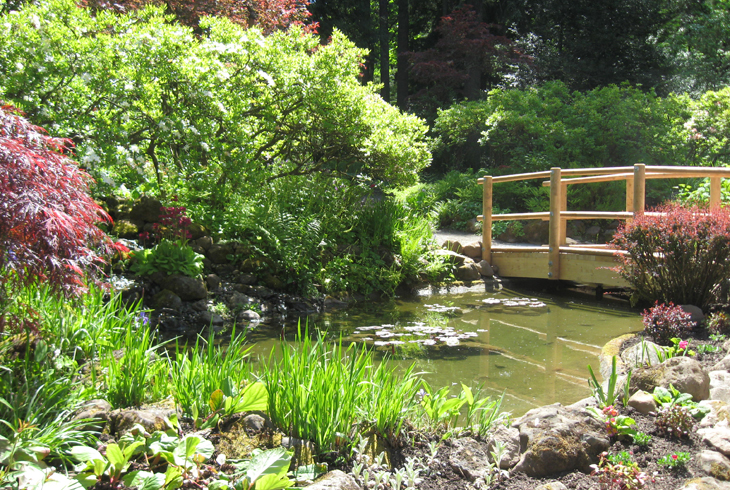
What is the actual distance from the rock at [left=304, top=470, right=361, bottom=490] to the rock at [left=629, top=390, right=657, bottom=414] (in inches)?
68.2

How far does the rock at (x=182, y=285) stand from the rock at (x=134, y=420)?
4045 mm

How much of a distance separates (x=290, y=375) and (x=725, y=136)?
12.9 metres

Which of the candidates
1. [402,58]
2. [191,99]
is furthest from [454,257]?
[402,58]

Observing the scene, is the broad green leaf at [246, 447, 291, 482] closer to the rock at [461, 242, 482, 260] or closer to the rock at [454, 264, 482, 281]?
the rock at [454, 264, 482, 281]

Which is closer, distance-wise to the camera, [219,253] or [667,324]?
[667,324]

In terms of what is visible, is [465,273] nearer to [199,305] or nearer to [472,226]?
[472,226]

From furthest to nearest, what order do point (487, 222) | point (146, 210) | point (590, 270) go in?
1. point (487, 222)
2. point (590, 270)
3. point (146, 210)

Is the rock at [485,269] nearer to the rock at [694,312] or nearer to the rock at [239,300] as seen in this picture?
the rock at [239,300]

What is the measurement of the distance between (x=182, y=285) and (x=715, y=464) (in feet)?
17.7

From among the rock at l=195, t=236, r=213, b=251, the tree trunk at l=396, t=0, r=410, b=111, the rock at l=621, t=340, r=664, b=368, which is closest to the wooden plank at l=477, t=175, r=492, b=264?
the rock at l=195, t=236, r=213, b=251

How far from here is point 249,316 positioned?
21.9 feet

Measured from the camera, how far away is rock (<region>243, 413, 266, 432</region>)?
8.80ft

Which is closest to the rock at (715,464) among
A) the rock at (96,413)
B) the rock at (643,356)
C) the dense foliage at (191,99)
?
the rock at (643,356)

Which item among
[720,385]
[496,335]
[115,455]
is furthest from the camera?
[496,335]
